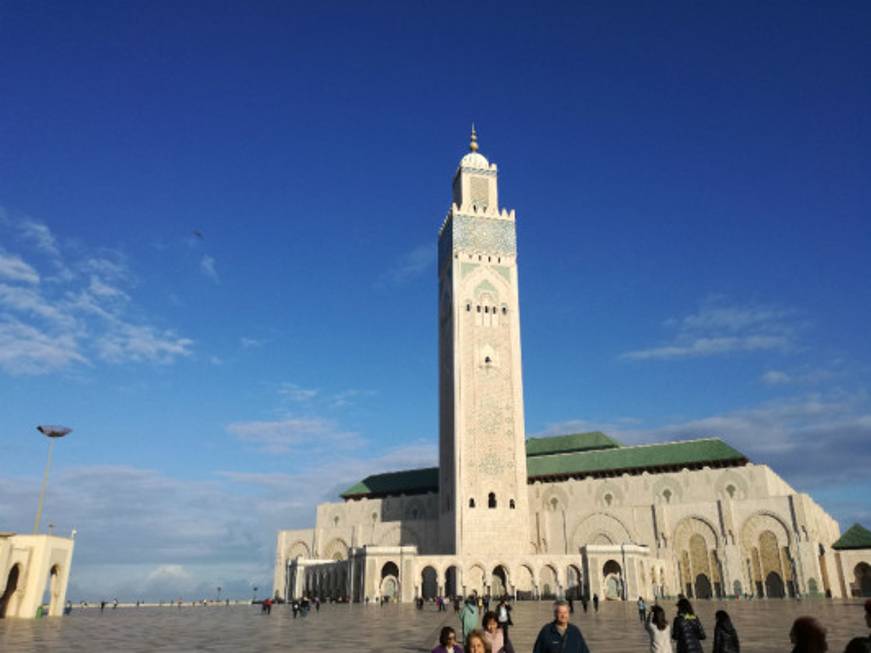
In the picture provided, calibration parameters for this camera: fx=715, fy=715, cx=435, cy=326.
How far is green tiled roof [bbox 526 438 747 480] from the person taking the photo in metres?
50.3

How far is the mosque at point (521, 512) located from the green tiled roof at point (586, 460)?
0.14 metres

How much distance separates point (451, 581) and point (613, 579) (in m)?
10.2

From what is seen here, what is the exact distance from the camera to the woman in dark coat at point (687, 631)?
693 centimetres

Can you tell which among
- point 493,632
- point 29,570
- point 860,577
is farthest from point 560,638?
point 860,577

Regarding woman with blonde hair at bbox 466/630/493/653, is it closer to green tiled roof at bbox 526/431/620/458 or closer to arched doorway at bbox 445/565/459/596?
arched doorway at bbox 445/565/459/596

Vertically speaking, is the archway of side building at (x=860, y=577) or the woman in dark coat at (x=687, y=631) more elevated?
the archway of side building at (x=860, y=577)

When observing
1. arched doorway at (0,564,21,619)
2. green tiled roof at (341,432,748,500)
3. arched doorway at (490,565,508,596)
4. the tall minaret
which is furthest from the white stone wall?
green tiled roof at (341,432,748,500)

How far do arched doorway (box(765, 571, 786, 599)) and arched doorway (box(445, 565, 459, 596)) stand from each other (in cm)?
1918

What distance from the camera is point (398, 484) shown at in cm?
6262

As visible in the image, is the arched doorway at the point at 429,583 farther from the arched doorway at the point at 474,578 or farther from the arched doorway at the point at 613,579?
the arched doorway at the point at 613,579

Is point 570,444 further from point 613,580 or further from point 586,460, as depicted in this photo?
point 613,580

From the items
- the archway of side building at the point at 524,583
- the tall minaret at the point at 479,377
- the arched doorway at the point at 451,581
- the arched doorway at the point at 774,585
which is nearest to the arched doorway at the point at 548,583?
the archway of side building at the point at 524,583

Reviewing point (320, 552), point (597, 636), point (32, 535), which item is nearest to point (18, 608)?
point (32, 535)

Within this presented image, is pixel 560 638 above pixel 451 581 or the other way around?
the other way around
